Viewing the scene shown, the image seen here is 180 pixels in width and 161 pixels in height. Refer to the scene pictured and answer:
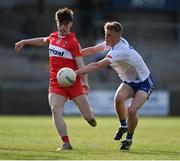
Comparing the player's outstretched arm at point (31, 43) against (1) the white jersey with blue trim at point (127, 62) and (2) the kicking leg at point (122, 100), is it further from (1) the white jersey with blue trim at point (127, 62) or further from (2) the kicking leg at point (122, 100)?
(2) the kicking leg at point (122, 100)

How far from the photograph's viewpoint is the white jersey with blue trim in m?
12.7

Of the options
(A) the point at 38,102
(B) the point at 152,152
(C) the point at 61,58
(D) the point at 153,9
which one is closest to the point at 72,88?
(C) the point at 61,58

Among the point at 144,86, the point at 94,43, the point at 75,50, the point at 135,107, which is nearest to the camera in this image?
the point at 75,50

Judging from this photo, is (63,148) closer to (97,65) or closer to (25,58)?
(97,65)

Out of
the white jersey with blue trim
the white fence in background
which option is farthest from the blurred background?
the white jersey with blue trim

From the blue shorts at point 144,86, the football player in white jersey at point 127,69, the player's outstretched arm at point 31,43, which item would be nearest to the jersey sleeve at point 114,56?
the football player in white jersey at point 127,69

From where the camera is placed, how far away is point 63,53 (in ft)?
41.8

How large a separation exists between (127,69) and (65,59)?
1.18 metres

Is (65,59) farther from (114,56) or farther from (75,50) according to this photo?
(114,56)

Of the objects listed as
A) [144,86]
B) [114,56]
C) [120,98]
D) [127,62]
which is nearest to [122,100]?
[120,98]

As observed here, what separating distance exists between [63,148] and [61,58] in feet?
5.22

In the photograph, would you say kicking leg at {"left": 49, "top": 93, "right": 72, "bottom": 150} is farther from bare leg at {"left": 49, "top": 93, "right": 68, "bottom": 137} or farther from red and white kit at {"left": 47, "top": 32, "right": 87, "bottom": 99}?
red and white kit at {"left": 47, "top": 32, "right": 87, "bottom": 99}

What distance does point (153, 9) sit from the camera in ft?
121

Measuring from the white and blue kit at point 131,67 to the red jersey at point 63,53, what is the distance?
66cm
